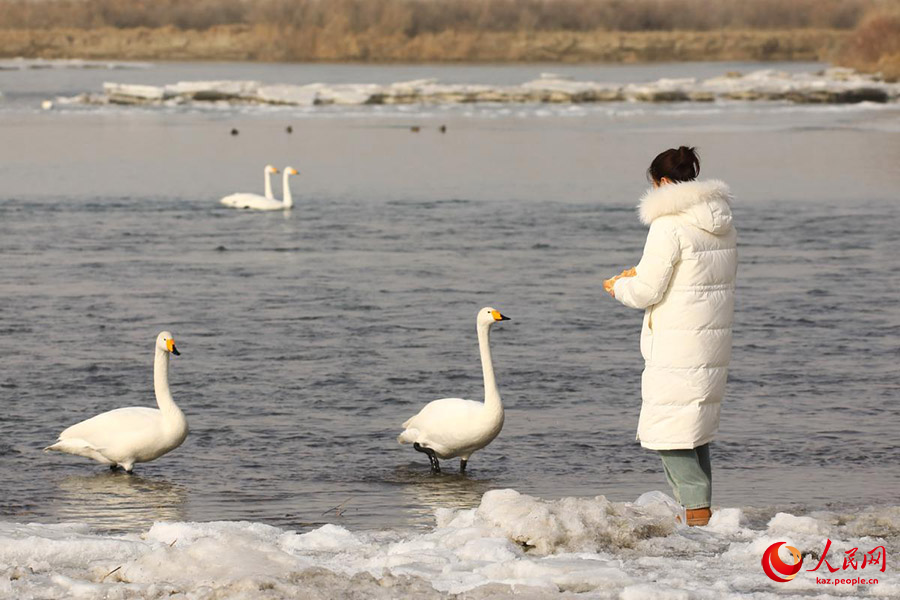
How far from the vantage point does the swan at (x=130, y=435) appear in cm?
816

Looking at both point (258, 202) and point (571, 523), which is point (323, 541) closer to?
point (571, 523)

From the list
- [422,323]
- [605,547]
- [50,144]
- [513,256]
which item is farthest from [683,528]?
[50,144]

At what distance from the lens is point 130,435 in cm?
818

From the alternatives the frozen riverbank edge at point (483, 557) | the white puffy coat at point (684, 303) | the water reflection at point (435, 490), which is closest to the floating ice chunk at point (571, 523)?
the frozen riverbank edge at point (483, 557)

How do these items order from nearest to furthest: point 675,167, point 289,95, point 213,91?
point 675,167, point 213,91, point 289,95

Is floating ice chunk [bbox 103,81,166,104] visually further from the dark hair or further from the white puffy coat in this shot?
the white puffy coat

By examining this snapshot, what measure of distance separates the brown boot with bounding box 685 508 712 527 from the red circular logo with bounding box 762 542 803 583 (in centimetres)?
45

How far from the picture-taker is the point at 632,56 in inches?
4496

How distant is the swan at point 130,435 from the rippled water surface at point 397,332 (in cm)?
16

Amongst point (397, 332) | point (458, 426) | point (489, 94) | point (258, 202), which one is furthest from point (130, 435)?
point (489, 94)

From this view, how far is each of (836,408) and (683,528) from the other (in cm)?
370

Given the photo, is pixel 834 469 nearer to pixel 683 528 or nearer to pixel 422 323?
pixel 683 528

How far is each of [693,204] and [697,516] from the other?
129 centimetres

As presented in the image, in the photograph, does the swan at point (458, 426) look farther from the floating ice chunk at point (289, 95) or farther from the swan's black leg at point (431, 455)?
the floating ice chunk at point (289, 95)
